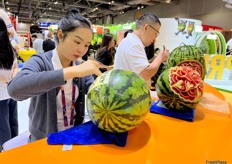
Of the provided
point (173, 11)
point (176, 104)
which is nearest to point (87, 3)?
point (173, 11)

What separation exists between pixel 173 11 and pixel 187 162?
1549cm

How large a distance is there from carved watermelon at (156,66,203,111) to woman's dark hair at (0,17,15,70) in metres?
1.68

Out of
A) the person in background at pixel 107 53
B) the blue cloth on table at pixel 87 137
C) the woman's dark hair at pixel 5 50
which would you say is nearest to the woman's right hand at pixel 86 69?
the blue cloth on table at pixel 87 137

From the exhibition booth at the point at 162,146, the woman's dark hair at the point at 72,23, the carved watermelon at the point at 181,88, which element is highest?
the woman's dark hair at the point at 72,23

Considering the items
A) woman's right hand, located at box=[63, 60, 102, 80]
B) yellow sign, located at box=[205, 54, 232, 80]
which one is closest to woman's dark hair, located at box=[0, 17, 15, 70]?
woman's right hand, located at box=[63, 60, 102, 80]

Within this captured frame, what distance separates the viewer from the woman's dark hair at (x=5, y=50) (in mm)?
1980

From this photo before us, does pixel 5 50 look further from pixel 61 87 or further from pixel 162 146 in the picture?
pixel 162 146

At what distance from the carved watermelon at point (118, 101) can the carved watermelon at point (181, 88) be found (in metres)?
0.26

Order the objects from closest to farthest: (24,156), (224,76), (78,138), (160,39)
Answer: (24,156)
(78,138)
(224,76)
(160,39)

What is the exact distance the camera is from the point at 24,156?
690 millimetres

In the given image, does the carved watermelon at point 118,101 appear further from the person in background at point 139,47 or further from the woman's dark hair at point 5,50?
the woman's dark hair at point 5,50

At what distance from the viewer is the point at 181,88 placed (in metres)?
1.00

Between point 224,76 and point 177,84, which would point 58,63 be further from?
point 224,76

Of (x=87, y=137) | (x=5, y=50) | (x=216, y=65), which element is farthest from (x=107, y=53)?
(x=87, y=137)
